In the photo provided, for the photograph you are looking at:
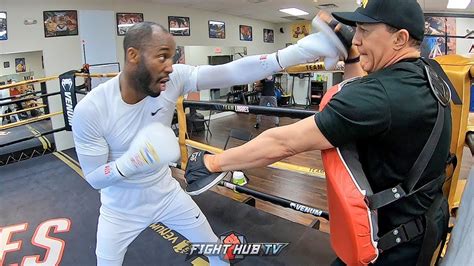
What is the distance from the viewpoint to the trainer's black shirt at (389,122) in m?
0.76

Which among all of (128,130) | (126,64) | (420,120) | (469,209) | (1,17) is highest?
(1,17)

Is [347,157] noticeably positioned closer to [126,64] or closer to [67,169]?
[126,64]

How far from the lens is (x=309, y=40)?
1179 millimetres

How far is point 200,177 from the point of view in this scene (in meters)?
1.04

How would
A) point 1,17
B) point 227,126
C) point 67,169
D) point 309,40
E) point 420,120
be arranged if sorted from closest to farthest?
point 420,120, point 309,40, point 67,169, point 1,17, point 227,126

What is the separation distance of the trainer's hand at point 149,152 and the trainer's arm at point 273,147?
0.98ft

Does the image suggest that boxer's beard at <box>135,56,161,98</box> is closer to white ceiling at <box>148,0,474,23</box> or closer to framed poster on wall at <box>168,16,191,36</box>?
white ceiling at <box>148,0,474,23</box>

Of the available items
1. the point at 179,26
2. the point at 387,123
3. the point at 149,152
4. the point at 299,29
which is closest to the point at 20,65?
the point at 179,26

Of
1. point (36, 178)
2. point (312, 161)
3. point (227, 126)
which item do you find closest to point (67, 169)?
point (36, 178)

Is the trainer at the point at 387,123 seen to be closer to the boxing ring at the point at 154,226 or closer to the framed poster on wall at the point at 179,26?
the boxing ring at the point at 154,226

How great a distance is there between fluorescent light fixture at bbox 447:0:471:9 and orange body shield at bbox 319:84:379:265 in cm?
845

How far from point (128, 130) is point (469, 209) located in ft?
4.15

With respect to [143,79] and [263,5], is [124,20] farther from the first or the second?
[143,79]

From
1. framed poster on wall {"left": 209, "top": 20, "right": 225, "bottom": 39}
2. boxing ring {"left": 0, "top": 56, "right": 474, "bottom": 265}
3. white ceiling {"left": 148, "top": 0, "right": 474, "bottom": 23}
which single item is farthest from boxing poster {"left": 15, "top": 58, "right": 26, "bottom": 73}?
boxing ring {"left": 0, "top": 56, "right": 474, "bottom": 265}
